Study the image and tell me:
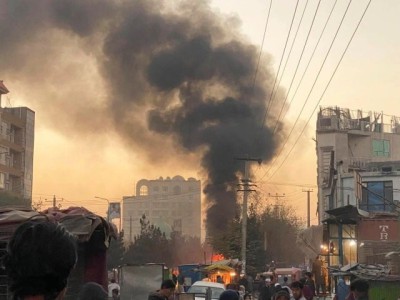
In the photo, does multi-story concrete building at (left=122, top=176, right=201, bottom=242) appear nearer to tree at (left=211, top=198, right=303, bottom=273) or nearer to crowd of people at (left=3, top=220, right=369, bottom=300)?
tree at (left=211, top=198, right=303, bottom=273)

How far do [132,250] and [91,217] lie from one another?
66181 millimetres


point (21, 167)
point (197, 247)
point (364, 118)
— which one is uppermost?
point (364, 118)

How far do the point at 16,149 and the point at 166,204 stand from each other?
327 ft

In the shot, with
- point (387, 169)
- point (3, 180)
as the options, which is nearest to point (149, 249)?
point (3, 180)

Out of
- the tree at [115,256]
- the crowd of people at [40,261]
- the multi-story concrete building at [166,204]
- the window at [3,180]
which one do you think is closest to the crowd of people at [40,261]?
the crowd of people at [40,261]

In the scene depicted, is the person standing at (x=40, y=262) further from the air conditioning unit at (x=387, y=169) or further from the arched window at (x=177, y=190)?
the arched window at (x=177, y=190)

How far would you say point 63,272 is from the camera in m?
2.13

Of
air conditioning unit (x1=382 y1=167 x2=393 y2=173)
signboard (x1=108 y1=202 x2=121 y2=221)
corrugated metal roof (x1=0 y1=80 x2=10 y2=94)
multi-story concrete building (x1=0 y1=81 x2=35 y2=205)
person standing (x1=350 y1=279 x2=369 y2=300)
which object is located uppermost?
corrugated metal roof (x1=0 y1=80 x2=10 y2=94)

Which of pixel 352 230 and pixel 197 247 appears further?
pixel 197 247

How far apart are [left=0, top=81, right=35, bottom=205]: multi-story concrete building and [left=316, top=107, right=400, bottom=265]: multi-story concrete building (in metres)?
26.9

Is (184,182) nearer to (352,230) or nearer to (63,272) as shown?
(352,230)

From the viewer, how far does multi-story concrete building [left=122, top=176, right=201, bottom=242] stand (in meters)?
143

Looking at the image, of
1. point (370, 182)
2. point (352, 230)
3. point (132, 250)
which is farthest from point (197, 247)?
point (352, 230)

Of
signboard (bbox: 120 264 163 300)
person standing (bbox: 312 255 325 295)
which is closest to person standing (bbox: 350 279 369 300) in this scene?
signboard (bbox: 120 264 163 300)
